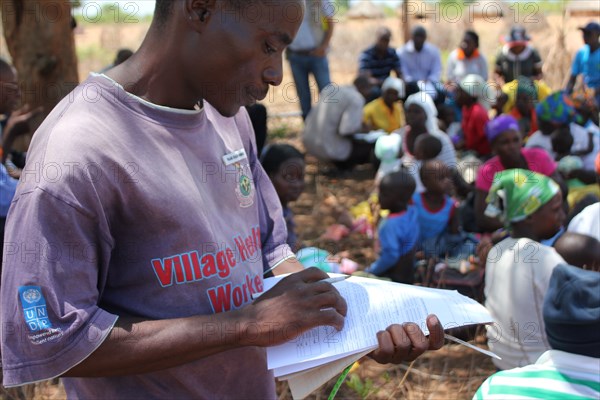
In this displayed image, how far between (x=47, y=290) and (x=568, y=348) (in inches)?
54.6

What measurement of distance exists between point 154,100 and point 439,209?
3454mm

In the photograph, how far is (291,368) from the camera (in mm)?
1266

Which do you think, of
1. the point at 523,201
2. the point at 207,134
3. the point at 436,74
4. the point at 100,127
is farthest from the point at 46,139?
the point at 436,74

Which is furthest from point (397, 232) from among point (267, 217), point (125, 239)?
point (125, 239)

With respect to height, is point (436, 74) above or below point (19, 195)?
below

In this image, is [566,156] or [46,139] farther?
[566,156]

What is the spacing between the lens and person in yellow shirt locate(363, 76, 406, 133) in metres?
7.18

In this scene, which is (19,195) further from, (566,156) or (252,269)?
(566,156)

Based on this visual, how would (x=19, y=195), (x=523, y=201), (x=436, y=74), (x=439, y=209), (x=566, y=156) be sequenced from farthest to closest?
1. (x=436, y=74)
2. (x=566, y=156)
3. (x=439, y=209)
4. (x=523, y=201)
5. (x=19, y=195)

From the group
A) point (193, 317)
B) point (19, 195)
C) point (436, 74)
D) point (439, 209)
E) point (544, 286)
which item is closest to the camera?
point (19, 195)

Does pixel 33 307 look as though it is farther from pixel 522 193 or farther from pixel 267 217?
pixel 522 193

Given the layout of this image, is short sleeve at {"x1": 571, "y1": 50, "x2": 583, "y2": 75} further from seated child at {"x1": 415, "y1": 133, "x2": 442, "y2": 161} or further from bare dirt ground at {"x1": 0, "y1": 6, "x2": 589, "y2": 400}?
seated child at {"x1": 415, "y1": 133, "x2": 442, "y2": 161}

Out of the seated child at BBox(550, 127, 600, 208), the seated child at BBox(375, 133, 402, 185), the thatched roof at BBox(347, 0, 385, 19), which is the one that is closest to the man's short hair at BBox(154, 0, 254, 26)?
the seated child at BBox(550, 127, 600, 208)

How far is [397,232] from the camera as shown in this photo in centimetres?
412
